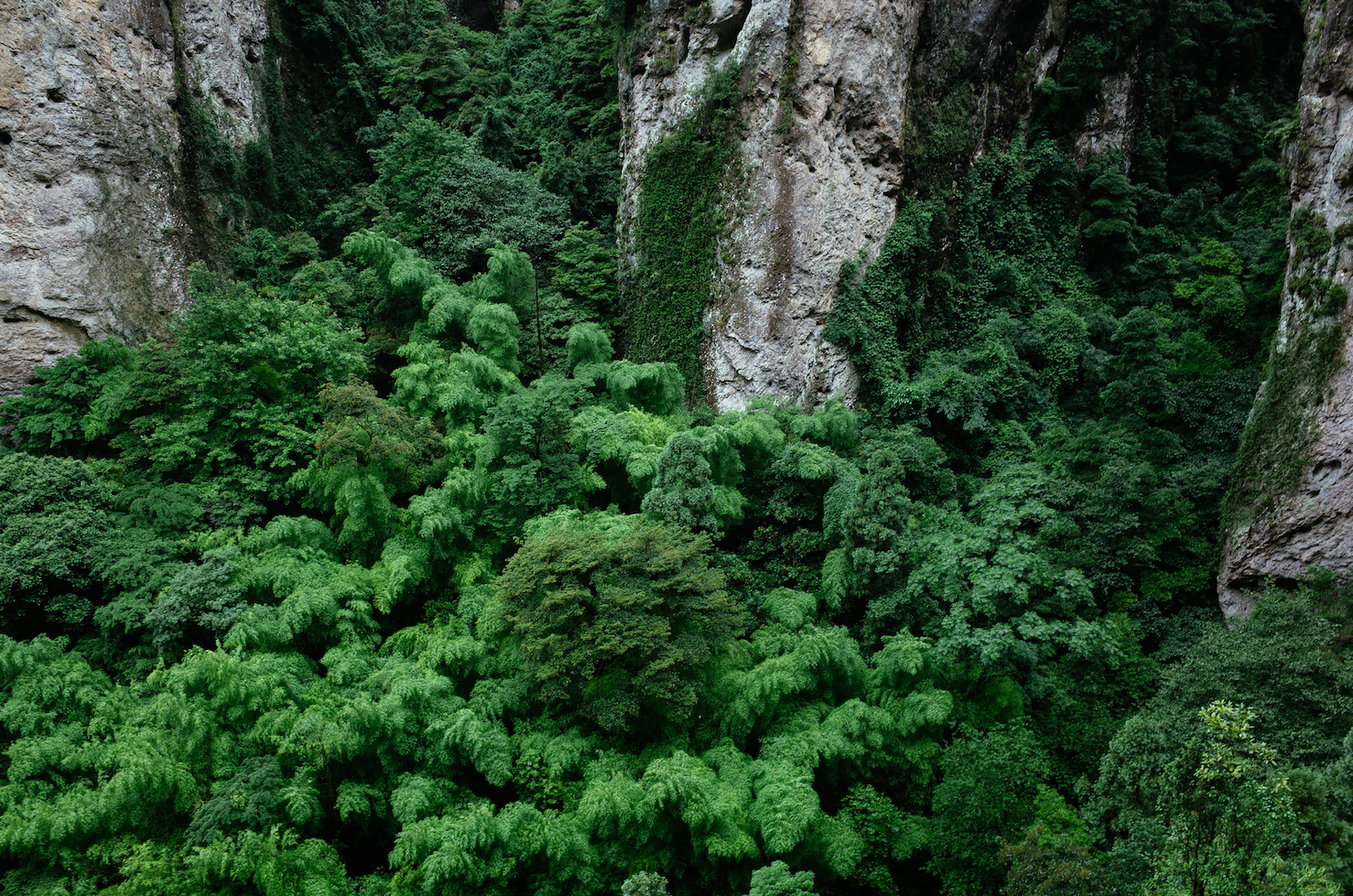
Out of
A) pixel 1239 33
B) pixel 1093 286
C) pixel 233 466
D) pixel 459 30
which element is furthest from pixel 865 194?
pixel 1239 33

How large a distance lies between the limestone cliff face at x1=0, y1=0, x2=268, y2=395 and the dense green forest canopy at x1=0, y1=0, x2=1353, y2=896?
0.93 metres

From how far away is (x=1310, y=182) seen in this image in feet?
37.4

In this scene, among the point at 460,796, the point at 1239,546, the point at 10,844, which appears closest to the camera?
the point at 10,844

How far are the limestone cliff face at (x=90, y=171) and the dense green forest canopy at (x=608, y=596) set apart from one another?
0.93m

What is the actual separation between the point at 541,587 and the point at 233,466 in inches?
269

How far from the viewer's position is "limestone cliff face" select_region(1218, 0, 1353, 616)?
10.1 metres

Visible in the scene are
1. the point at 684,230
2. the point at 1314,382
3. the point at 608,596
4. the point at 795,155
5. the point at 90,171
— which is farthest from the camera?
the point at 684,230

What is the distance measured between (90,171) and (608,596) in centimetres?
1467

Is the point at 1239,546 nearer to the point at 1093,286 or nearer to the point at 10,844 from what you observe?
the point at 1093,286

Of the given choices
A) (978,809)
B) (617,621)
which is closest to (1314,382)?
(978,809)

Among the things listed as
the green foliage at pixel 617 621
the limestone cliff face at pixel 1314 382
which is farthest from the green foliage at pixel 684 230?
the limestone cliff face at pixel 1314 382

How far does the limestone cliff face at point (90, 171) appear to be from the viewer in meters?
13.5

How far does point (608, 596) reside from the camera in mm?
8281

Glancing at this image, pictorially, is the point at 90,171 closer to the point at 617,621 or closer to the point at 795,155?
the point at 795,155
